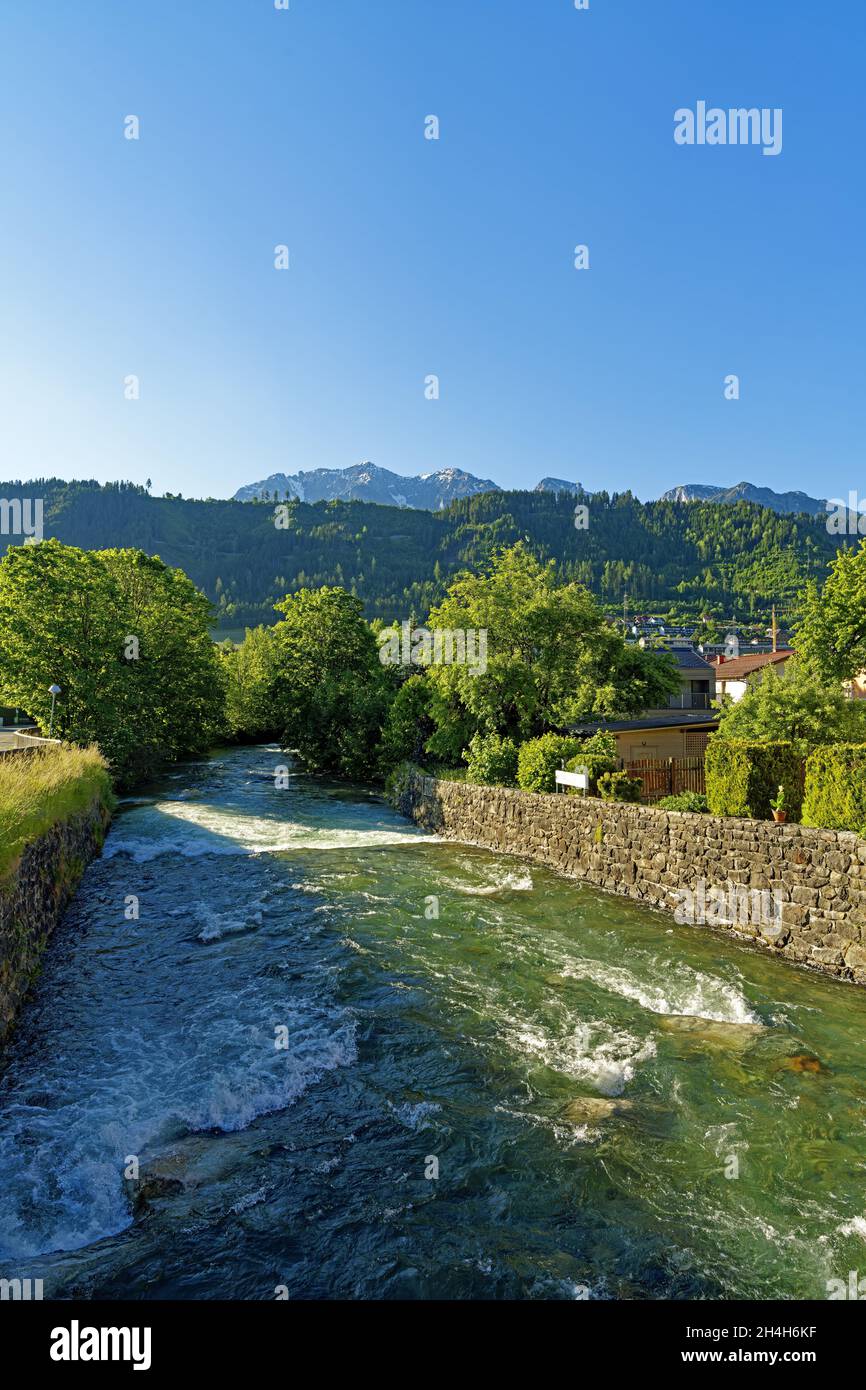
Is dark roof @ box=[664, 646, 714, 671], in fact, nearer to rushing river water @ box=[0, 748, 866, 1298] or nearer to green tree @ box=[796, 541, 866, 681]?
green tree @ box=[796, 541, 866, 681]

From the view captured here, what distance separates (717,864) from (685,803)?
3.11 metres

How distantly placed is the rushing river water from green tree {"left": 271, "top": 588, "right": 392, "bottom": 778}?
24929mm

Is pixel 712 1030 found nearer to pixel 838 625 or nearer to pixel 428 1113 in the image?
pixel 428 1113

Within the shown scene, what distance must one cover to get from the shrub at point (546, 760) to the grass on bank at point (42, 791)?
1364cm

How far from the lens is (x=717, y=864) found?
16.3 m

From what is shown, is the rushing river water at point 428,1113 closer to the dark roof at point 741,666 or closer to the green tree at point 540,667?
the green tree at point 540,667

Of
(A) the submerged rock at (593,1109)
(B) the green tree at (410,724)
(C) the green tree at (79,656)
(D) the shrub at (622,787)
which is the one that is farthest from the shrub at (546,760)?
(C) the green tree at (79,656)

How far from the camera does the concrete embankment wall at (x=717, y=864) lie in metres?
13.8

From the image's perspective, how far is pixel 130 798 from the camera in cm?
3269

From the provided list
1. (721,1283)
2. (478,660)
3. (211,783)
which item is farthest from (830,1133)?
(211,783)

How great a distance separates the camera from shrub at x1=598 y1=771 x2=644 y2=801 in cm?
2027

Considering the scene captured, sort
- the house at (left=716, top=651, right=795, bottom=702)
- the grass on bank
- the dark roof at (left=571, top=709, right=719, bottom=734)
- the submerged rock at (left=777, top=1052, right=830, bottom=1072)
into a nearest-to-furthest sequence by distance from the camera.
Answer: the submerged rock at (left=777, top=1052, right=830, bottom=1072) < the grass on bank < the dark roof at (left=571, top=709, right=719, bottom=734) < the house at (left=716, top=651, right=795, bottom=702)

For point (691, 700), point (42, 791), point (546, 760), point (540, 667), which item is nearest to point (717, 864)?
point (546, 760)

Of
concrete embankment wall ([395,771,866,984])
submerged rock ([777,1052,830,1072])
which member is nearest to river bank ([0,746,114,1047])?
submerged rock ([777,1052,830,1072])
